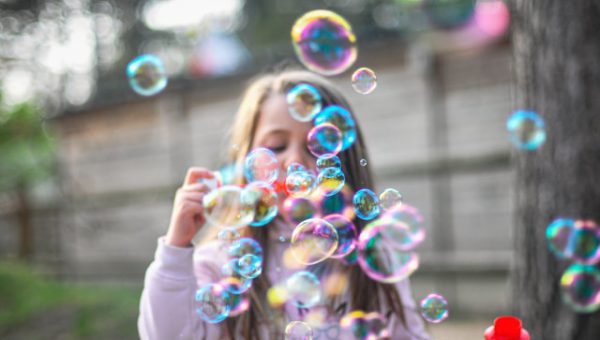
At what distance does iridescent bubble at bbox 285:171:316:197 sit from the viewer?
69.5 inches

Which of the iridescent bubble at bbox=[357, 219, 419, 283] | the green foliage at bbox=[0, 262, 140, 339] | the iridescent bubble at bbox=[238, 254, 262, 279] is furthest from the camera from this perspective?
the green foliage at bbox=[0, 262, 140, 339]

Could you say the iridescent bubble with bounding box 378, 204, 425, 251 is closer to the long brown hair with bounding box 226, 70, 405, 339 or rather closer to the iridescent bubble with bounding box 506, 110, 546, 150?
the long brown hair with bounding box 226, 70, 405, 339

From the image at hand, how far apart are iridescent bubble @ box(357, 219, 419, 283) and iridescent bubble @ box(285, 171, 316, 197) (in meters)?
0.29

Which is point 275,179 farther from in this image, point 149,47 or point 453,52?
point 149,47

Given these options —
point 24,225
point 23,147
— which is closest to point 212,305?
point 23,147

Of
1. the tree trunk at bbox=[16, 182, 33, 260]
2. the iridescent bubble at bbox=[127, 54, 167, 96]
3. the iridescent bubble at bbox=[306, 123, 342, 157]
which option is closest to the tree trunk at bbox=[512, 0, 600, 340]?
the iridescent bubble at bbox=[306, 123, 342, 157]

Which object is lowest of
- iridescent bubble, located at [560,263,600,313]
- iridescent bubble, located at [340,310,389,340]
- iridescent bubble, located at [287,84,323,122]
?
iridescent bubble, located at [560,263,600,313]

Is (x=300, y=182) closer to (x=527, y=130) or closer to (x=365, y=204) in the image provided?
(x=365, y=204)

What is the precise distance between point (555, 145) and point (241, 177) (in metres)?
1.11

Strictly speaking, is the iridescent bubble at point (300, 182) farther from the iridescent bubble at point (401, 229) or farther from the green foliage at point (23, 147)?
the green foliage at point (23, 147)

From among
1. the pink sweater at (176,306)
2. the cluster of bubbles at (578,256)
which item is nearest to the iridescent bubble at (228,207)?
the pink sweater at (176,306)

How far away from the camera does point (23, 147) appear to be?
676 cm

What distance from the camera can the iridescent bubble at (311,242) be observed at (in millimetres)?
1778

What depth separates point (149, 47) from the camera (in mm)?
18641
